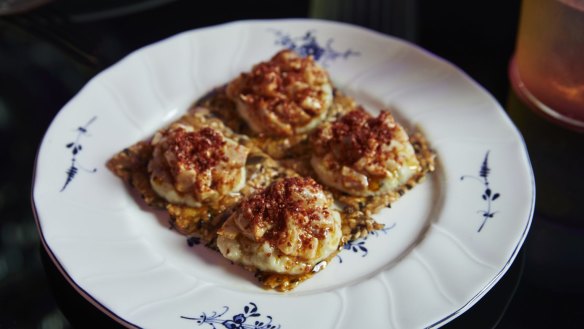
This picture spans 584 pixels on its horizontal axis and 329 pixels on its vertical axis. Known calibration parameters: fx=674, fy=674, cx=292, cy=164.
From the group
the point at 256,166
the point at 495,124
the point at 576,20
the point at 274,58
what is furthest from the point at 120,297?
the point at 576,20

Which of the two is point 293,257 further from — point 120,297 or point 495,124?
point 495,124

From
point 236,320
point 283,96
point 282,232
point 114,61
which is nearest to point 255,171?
point 283,96

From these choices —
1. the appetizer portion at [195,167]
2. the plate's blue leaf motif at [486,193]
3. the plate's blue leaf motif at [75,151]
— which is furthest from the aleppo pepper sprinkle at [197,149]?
the plate's blue leaf motif at [486,193]

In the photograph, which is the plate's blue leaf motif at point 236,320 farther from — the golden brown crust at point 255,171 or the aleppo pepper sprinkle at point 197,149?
the aleppo pepper sprinkle at point 197,149

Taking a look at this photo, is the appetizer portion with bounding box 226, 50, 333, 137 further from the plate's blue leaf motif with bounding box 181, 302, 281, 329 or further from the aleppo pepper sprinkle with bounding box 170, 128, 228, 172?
the plate's blue leaf motif with bounding box 181, 302, 281, 329

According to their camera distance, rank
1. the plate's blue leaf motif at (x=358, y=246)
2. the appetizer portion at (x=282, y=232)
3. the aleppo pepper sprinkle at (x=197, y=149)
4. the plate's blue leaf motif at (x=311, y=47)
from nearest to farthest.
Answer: the appetizer portion at (x=282, y=232), the plate's blue leaf motif at (x=358, y=246), the aleppo pepper sprinkle at (x=197, y=149), the plate's blue leaf motif at (x=311, y=47)
